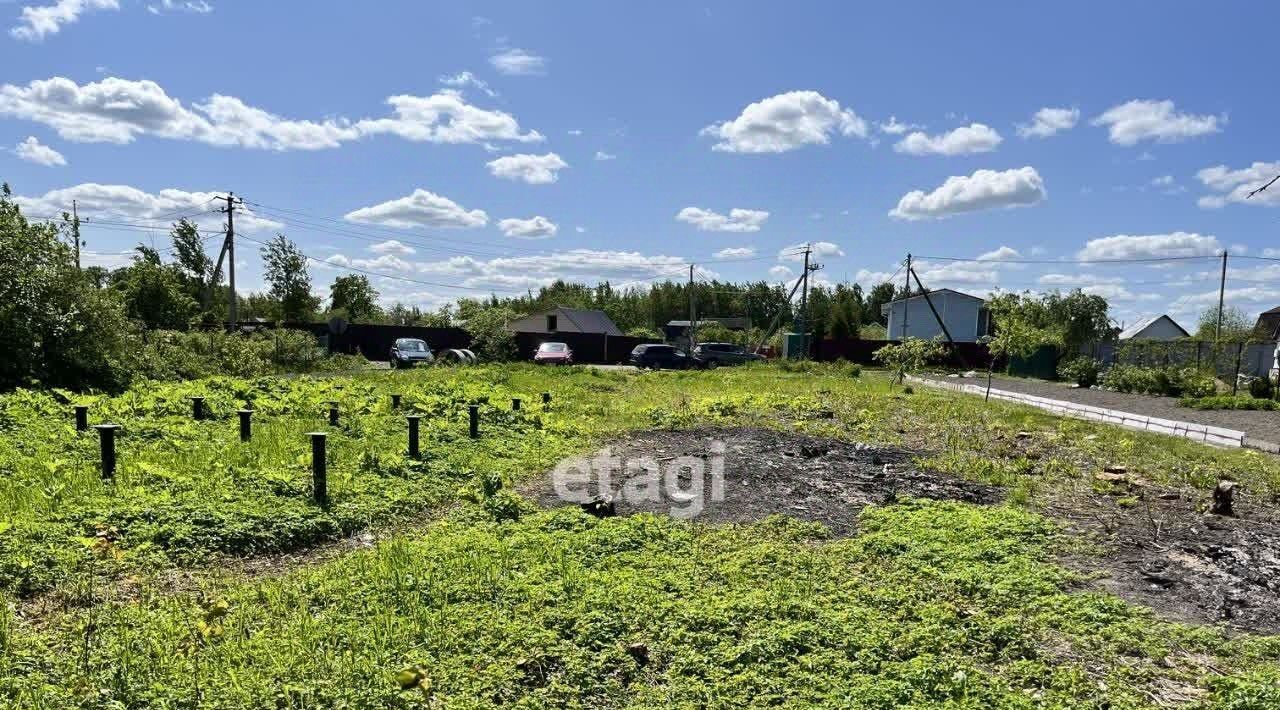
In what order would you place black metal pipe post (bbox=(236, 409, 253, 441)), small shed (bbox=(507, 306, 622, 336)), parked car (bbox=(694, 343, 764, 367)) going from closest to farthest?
black metal pipe post (bbox=(236, 409, 253, 441)) → parked car (bbox=(694, 343, 764, 367)) → small shed (bbox=(507, 306, 622, 336))

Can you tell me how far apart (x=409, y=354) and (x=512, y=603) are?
2733 centimetres

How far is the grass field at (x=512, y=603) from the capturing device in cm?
354

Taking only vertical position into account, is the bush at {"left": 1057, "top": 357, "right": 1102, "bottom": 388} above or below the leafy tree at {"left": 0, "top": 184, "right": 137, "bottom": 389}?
below

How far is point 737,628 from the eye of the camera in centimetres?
421

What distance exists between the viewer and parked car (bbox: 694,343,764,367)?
117 feet

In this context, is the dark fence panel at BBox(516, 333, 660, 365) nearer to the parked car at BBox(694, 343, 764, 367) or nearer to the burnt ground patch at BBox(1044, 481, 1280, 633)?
the parked car at BBox(694, 343, 764, 367)

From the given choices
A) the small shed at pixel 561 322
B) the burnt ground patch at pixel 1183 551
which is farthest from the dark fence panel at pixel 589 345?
the burnt ground patch at pixel 1183 551

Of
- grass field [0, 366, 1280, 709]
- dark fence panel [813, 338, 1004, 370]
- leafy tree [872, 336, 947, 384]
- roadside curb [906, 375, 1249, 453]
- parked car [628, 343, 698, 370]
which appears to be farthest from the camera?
dark fence panel [813, 338, 1004, 370]

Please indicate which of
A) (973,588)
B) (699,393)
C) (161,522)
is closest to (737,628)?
(973,588)

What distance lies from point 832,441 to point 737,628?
7.98 m

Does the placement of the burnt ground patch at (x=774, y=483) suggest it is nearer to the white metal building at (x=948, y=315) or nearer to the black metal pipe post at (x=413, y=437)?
the black metal pipe post at (x=413, y=437)
